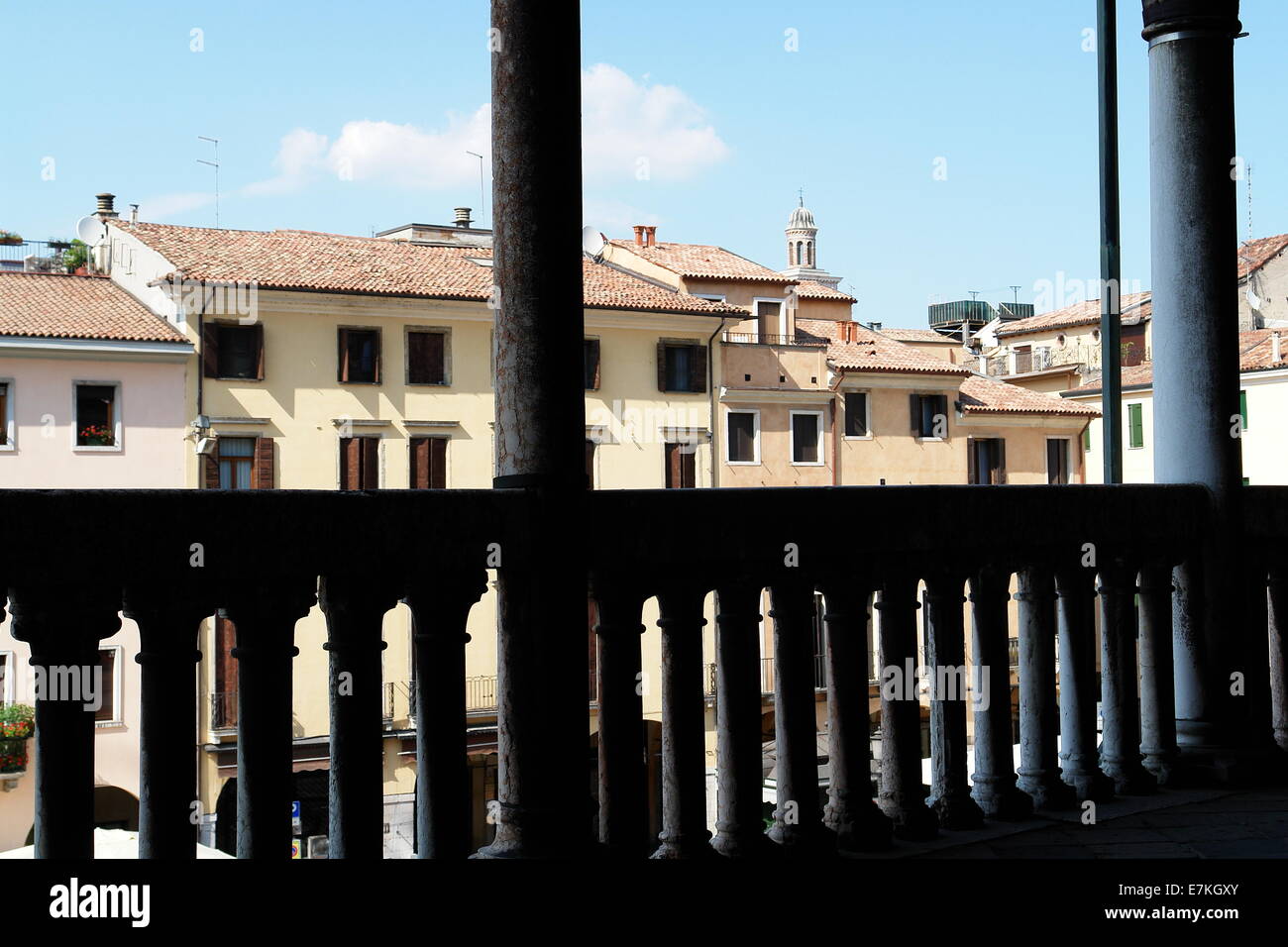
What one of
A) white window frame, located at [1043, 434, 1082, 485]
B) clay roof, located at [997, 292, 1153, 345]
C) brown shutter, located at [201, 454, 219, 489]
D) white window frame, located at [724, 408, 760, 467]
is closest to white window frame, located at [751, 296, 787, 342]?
white window frame, located at [724, 408, 760, 467]

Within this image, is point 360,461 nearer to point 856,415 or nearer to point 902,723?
point 856,415

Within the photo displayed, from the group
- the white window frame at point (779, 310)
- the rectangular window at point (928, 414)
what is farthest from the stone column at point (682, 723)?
the rectangular window at point (928, 414)

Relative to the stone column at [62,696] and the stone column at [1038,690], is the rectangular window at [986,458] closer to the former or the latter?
the stone column at [1038,690]

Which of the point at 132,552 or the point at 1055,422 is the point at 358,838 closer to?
the point at 132,552

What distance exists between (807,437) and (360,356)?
377 inches

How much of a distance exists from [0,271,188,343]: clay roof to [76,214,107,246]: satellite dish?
2.08m

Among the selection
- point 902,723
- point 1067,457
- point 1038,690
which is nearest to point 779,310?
point 1067,457

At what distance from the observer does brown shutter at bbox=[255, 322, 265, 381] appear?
92.1ft

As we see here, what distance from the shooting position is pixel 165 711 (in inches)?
94.3

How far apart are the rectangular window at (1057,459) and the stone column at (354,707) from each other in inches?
1370

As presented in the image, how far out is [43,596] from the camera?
2291 millimetres

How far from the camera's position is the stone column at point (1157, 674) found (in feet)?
12.9

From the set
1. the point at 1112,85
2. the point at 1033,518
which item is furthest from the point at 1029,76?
the point at 1033,518
